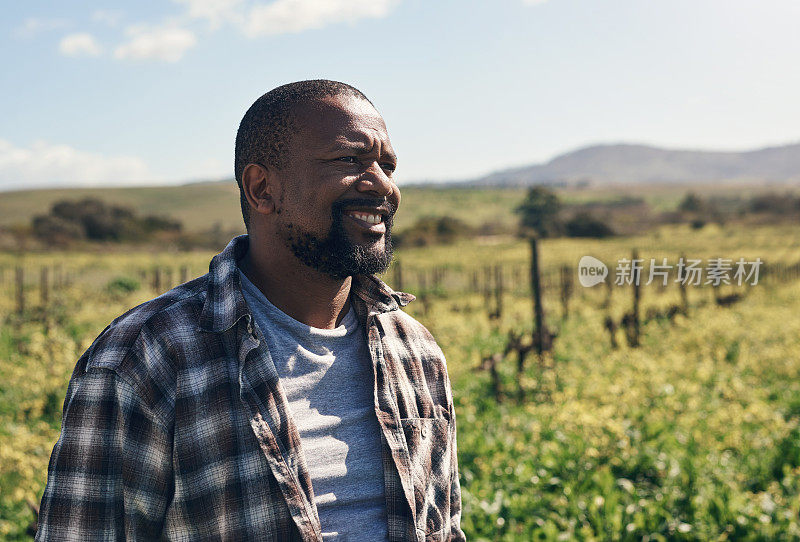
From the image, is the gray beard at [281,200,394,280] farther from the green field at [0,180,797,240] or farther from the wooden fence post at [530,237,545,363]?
the green field at [0,180,797,240]

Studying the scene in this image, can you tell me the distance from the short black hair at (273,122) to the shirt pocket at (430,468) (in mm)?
804

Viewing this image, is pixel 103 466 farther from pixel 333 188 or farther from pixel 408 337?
pixel 408 337

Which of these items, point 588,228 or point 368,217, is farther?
point 588,228

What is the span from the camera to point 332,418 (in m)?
1.76

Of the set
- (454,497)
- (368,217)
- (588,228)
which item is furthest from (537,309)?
(588,228)

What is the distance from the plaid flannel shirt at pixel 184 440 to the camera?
1.49 meters

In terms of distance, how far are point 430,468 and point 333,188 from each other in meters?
0.91

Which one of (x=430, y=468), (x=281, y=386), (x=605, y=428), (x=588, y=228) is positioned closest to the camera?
(x=281, y=386)

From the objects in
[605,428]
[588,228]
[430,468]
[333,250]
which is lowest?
[588,228]

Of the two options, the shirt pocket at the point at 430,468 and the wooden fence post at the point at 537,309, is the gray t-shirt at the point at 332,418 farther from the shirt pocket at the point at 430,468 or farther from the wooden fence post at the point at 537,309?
the wooden fence post at the point at 537,309

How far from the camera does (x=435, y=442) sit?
206 cm

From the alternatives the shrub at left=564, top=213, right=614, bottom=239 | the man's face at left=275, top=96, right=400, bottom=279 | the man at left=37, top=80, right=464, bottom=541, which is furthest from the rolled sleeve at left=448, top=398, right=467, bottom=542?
the shrub at left=564, top=213, right=614, bottom=239

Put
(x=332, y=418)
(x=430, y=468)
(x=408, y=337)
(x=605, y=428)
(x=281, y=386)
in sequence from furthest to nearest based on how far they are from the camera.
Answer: (x=605, y=428), (x=408, y=337), (x=430, y=468), (x=332, y=418), (x=281, y=386)

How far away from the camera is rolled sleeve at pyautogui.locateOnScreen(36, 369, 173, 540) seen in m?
Answer: 1.48
